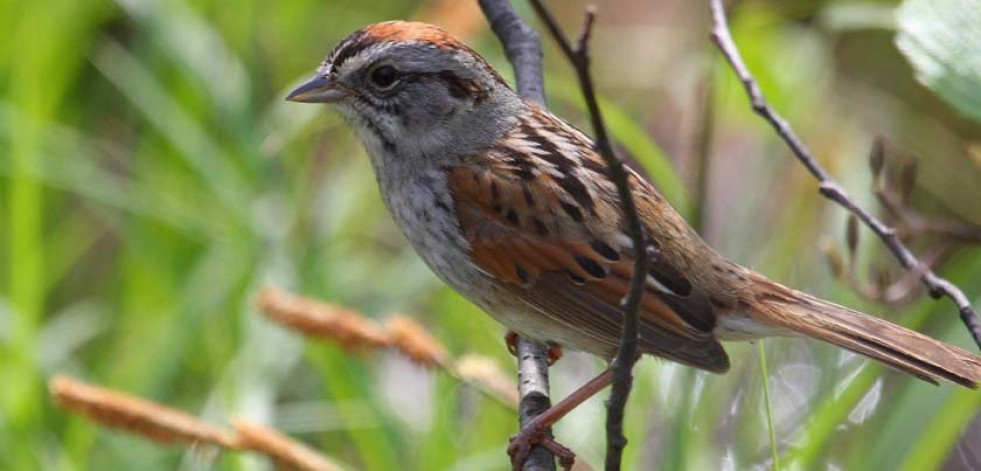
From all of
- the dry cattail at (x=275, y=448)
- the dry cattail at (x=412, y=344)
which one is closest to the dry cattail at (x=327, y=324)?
the dry cattail at (x=412, y=344)

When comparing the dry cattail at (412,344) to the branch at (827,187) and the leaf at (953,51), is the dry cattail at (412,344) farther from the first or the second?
the leaf at (953,51)

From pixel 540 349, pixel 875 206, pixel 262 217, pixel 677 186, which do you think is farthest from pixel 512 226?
pixel 875 206

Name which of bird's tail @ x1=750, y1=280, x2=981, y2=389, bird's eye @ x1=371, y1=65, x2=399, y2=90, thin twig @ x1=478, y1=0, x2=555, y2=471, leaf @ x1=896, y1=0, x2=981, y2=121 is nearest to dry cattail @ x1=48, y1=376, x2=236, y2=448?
thin twig @ x1=478, y1=0, x2=555, y2=471

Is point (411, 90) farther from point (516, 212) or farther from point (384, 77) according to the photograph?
point (516, 212)

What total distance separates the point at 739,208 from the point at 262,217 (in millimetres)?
1307

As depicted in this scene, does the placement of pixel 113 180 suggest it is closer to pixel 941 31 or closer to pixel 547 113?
pixel 547 113

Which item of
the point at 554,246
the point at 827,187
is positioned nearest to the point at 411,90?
the point at 554,246

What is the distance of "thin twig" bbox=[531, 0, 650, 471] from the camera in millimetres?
1719

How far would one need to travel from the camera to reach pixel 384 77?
310 centimetres

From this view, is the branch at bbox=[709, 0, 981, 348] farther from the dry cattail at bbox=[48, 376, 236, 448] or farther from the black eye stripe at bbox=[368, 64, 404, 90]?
the dry cattail at bbox=[48, 376, 236, 448]

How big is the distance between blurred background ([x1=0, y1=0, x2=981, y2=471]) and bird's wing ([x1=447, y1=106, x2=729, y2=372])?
0.27 metres

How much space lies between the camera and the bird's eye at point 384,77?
309cm

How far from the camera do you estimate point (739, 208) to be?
14.3 ft

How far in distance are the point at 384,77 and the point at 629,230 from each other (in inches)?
47.8
